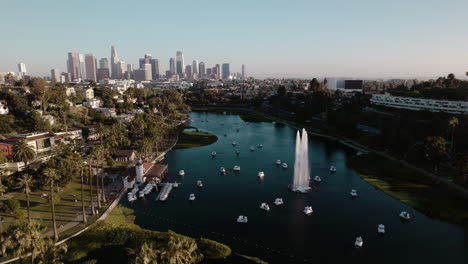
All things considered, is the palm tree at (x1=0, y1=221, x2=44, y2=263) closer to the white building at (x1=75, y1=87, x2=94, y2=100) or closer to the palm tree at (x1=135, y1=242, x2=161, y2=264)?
the palm tree at (x1=135, y1=242, x2=161, y2=264)

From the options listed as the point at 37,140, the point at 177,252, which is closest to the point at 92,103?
the point at 37,140

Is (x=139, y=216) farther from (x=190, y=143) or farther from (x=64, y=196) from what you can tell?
(x=190, y=143)

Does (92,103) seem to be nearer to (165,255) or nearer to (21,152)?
(21,152)

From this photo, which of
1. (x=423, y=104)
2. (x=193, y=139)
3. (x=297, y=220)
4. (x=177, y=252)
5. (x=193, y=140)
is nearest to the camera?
(x=177, y=252)

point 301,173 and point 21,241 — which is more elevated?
point 21,241

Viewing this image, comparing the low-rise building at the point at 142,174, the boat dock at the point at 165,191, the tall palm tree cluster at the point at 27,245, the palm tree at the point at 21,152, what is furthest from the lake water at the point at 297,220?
the palm tree at the point at 21,152

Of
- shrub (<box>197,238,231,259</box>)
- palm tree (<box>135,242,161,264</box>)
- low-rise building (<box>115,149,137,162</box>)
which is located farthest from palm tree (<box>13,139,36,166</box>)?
palm tree (<box>135,242,161,264</box>)

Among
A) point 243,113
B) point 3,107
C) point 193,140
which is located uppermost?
point 3,107

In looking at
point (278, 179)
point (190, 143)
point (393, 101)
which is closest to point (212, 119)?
point (190, 143)
